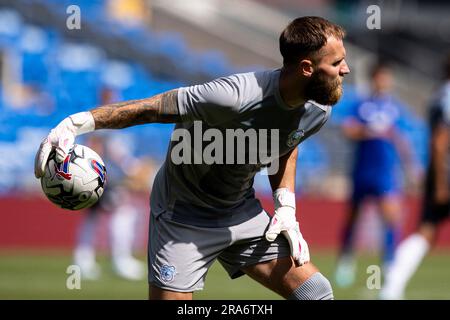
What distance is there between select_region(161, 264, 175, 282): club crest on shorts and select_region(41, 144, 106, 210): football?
Answer: 585 millimetres

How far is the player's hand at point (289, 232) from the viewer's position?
17.9 ft

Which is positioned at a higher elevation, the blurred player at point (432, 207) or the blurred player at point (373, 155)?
the blurred player at point (373, 155)

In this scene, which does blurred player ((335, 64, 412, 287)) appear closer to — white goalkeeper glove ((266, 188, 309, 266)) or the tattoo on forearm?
white goalkeeper glove ((266, 188, 309, 266))

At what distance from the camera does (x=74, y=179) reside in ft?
17.1

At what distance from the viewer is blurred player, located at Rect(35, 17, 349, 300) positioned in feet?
16.8

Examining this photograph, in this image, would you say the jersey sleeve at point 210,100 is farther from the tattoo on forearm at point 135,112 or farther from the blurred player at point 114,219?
the blurred player at point 114,219

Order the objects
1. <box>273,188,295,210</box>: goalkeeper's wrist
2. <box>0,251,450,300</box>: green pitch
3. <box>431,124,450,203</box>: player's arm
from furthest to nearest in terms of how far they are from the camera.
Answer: <box>0,251,450,300</box>: green pitch → <box>431,124,450,203</box>: player's arm → <box>273,188,295,210</box>: goalkeeper's wrist

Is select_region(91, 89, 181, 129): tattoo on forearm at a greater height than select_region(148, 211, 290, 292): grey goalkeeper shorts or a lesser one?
greater

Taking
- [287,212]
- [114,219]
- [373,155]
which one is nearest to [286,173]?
[287,212]

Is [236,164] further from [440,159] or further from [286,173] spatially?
[440,159]

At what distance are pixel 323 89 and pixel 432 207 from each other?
12.9 ft

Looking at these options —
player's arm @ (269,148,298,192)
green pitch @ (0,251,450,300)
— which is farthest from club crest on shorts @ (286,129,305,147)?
green pitch @ (0,251,450,300)

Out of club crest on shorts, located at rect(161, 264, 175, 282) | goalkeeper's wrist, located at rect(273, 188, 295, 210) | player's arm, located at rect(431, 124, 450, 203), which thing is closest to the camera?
club crest on shorts, located at rect(161, 264, 175, 282)

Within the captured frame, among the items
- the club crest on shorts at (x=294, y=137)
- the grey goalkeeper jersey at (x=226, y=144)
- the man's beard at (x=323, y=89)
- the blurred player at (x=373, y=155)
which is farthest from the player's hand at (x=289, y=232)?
the blurred player at (x=373, y=155)
